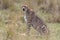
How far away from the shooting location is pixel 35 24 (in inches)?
332

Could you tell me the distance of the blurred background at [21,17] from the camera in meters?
7.68

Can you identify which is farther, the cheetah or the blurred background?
Result: the cheetah

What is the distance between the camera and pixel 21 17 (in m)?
9.67

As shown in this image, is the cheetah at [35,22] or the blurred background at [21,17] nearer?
the blurred background at [21,17]

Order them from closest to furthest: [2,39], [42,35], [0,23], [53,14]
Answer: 1. [2,39]
2. [42,35]
3. [0,23]
4. [53,14]

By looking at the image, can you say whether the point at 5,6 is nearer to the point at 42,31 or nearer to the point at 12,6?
the point at 12,6

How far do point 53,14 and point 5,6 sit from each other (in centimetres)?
175

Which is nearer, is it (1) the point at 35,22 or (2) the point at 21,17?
(1) the point at 35,22

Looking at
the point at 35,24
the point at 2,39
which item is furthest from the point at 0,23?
the point at 2,39

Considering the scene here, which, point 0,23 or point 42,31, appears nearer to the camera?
point 42,31

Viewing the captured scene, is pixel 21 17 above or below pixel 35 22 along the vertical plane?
below

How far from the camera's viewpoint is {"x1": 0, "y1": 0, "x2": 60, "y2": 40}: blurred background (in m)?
7.68

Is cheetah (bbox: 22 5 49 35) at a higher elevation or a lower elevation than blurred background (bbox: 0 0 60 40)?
higher

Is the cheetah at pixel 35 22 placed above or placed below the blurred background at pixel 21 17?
above
